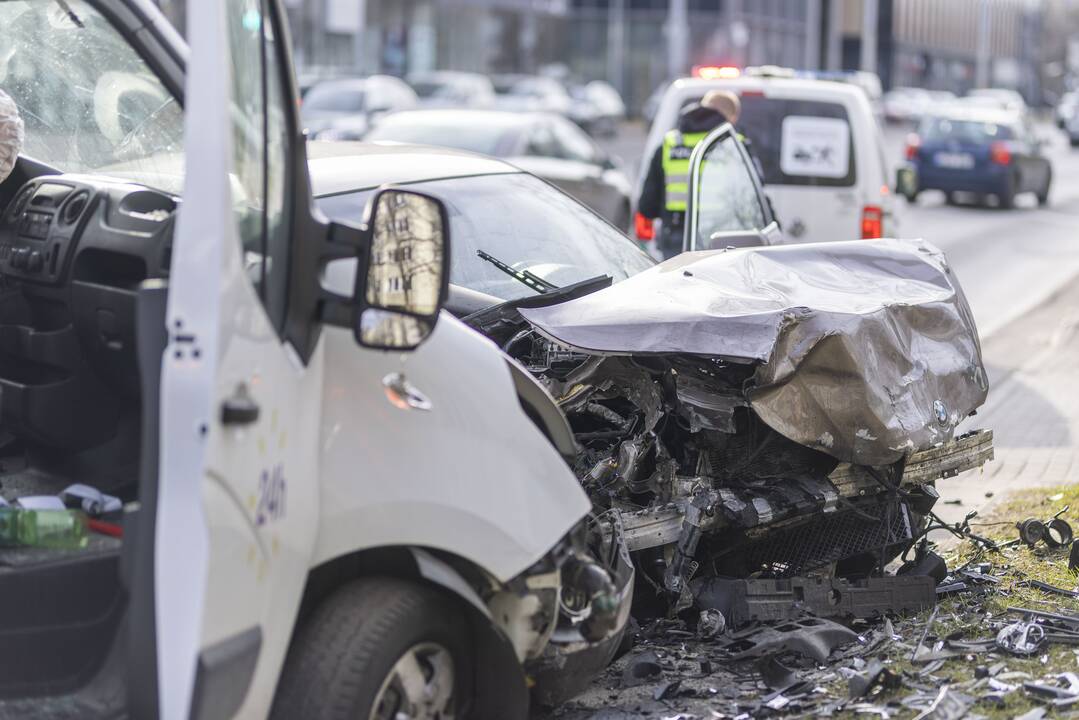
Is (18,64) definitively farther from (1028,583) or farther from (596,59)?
(596,59)

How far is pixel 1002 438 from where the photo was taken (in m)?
8.70

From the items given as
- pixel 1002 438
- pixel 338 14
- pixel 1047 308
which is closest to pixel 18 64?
pixel 1002 438

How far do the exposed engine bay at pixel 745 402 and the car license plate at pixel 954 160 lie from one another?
2170 cm

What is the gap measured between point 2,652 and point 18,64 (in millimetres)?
2404

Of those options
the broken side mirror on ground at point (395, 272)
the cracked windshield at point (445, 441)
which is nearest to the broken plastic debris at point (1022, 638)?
the cracked windshield at point (445, 441)

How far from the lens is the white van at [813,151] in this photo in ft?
35.9

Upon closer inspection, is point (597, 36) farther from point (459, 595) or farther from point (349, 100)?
point (459, 595)

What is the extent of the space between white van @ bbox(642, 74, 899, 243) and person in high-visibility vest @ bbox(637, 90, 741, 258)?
41.3 inches

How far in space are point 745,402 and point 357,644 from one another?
1.94 m

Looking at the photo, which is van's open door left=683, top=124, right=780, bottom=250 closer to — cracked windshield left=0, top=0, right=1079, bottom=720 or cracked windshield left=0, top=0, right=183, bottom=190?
cracked windshield left=0, top=0, right=1079, bottom=720

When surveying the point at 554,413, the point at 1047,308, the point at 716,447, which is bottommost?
the point at 1047,308

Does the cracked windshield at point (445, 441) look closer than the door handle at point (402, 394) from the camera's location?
Yes

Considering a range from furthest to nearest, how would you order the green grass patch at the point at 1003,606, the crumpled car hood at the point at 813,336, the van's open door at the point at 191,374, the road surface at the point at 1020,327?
the road surface at the point at 1020,327 → the crumpled car hood at the point at 813,336 → the green grass patch at the point at 1003,606 → the van's open door at the point at 191,374

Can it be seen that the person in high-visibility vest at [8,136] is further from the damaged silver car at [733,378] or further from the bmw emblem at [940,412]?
the bmw emblem at [940,412]
